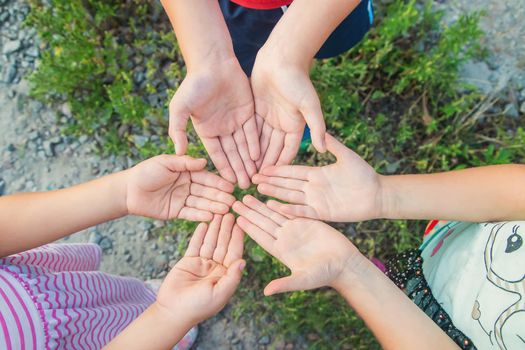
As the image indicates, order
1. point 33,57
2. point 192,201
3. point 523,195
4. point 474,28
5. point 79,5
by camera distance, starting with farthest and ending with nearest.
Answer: point 33,57
point 79,5
point 474,28
point 192,201
point 523,195

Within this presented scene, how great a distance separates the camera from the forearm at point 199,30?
1643 millimetres

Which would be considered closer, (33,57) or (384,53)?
(384,53)

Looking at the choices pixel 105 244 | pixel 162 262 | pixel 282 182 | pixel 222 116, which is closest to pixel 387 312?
pixel 282 182

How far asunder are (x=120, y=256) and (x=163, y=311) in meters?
1.01

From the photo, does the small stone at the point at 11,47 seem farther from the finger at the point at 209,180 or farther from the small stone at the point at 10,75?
the finger at the point at 209,180

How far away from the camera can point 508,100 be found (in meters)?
2.47

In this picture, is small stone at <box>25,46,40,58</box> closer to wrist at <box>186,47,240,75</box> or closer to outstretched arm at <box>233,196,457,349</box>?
wrist at <box>186,47,240,75</box>

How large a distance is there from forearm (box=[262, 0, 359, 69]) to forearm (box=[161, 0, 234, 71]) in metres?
0.19

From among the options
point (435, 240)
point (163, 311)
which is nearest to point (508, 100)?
point (435, 240)

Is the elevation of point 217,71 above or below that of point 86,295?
above

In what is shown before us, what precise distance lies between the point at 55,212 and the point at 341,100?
146cm

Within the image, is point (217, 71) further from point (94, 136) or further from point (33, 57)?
point (33, 57)

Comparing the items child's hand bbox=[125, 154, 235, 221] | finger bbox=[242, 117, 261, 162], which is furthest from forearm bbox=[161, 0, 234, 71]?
child's hand bbox=[125, 154, 235, 221]

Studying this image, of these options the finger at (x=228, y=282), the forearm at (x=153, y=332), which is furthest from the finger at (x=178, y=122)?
the forearm at (x=153, y=332)
